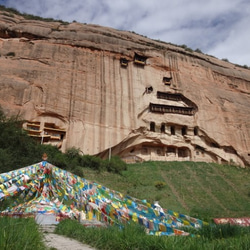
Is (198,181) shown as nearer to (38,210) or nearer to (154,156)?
(154,156)

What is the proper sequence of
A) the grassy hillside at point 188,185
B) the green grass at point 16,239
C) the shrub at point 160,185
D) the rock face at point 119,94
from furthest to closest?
the rock face at point 119,94 → the shrub at point 160,185 → the grassy hillside at point 188,185 → the green grass at point 16,239

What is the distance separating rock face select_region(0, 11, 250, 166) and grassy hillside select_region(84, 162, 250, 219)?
339 centimetres

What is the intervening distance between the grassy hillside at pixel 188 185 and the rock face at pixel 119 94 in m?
3.39

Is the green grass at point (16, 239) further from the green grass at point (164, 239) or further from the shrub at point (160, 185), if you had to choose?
the shrub at point (160, 185)

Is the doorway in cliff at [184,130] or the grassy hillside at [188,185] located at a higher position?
the doorway in cliff at [184,130]

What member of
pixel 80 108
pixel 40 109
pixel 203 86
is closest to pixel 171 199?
pixel 80 108

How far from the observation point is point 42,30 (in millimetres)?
25625

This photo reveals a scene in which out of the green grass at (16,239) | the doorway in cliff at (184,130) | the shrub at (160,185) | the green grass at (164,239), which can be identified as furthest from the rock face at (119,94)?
the green grass at (16,239)

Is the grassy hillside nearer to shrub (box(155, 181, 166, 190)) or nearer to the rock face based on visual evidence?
shrub (box(155, 181, 166, 190))

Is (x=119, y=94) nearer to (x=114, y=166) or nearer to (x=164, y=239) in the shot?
(x=114, y=166)

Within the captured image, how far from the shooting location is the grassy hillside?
13.9 meters

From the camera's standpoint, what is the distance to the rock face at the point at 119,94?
20859 millimetres

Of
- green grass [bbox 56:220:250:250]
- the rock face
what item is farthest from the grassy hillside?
green grass [bbox 56:220:250:250]

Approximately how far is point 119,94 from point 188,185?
1151cm
